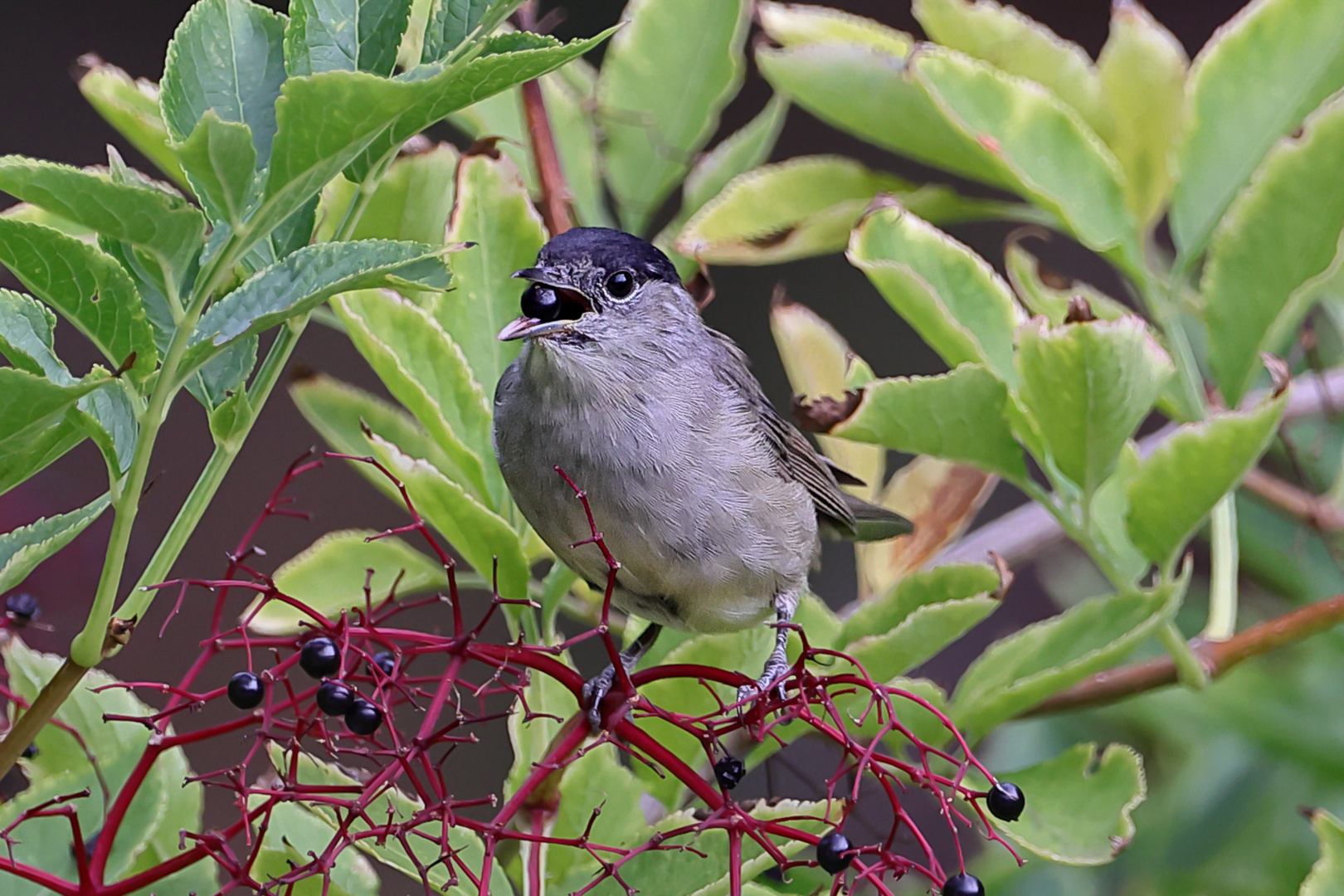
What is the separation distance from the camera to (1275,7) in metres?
2.24

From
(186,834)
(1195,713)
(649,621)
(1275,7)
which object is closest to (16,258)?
(186,834)

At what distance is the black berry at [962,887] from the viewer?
1.44 m

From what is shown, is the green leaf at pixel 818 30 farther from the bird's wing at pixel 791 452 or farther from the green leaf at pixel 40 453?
the green leaf at pixel 40 453

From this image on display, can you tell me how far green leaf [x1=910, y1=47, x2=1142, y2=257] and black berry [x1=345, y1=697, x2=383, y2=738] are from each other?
1.29 metres

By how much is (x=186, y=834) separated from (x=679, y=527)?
3.41 feet

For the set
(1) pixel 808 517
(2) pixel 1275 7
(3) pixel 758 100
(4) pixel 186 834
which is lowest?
(3) pixel 758 100

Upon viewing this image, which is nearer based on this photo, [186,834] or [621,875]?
[186,834]

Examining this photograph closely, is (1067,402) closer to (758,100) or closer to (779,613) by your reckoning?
(779,613)

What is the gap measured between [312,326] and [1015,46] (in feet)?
14.7

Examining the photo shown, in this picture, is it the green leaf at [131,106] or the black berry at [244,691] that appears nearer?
the black berry at [244,691]

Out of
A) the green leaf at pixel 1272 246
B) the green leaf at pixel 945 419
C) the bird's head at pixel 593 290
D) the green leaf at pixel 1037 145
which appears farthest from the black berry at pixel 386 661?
the green leaf at pixel 1272 246

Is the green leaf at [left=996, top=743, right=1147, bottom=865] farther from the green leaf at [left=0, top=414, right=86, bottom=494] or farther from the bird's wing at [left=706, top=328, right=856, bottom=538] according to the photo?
the green leaf at [left=0, top=414, right=86, bottom=494]

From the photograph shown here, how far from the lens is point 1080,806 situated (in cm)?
182

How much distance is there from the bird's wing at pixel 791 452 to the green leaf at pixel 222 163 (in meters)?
1.41
